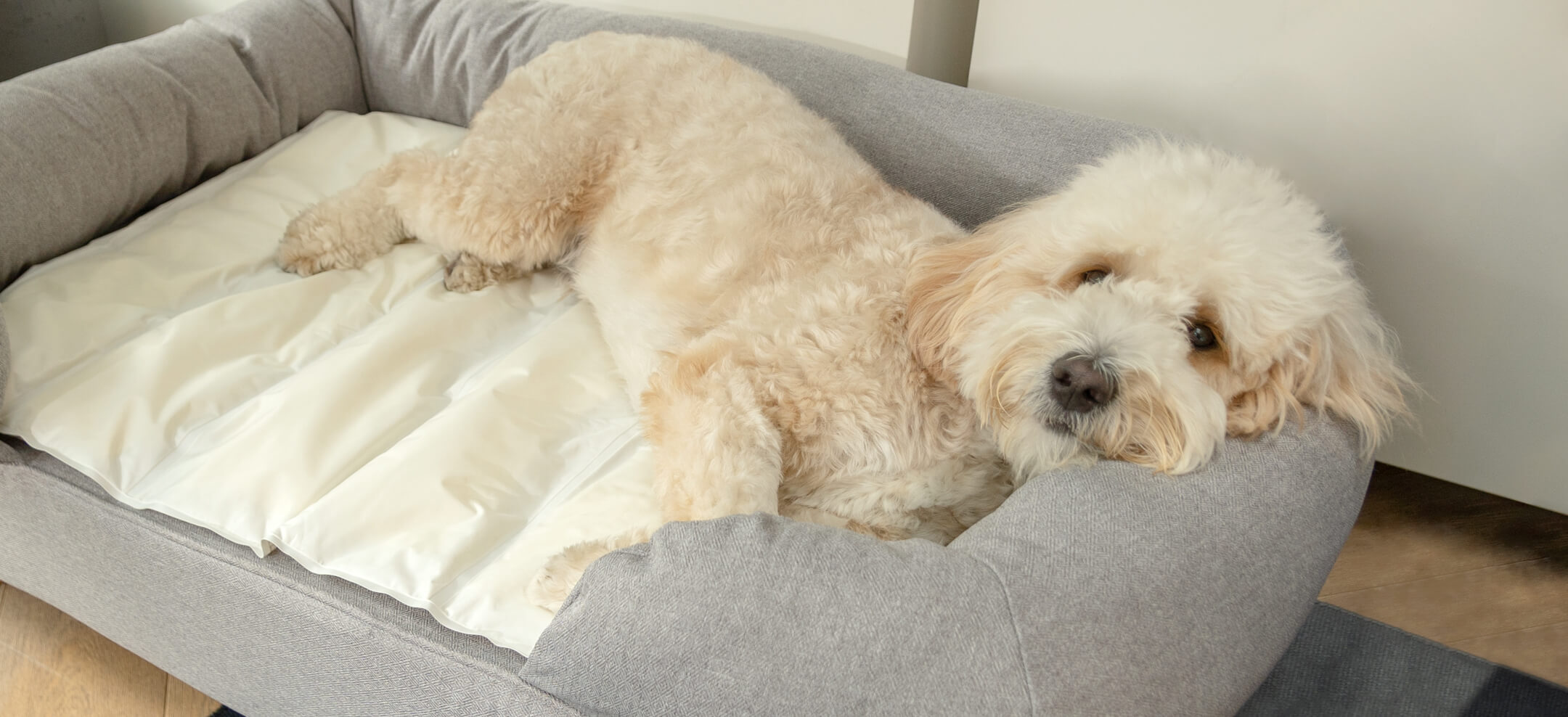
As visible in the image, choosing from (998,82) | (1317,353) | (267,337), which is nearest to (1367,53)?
(998,82)

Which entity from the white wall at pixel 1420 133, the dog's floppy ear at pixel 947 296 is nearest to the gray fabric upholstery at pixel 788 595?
the dog's floppy ear at pixel 947 296

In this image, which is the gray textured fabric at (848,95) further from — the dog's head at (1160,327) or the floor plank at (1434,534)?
the floor plank at (1434,534)

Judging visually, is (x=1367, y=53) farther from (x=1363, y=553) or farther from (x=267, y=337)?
(x=267, y=337)

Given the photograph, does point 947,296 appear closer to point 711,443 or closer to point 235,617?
point 711,443

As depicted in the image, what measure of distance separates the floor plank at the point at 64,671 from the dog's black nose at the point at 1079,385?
1.70 metres

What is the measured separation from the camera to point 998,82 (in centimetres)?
249

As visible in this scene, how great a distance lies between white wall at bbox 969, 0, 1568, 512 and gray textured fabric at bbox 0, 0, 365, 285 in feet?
6.20

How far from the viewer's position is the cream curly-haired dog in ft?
4.39

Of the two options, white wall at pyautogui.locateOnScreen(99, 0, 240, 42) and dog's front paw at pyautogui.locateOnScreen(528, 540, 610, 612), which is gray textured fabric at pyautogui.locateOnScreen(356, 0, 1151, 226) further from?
dog's front paw at pyautogui.locateOnScreen(528, 540, 610, 612)

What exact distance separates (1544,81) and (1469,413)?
82 cm

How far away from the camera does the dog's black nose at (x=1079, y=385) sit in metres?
1.29

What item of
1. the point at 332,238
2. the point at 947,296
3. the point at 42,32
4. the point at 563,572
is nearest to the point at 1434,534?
the point at 947,296

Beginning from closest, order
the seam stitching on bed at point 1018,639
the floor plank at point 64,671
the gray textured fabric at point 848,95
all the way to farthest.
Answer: the seam stitching on bed at point 1018,639 < the floor plank at point 64,671 < the gray textured fabric at point 848,95

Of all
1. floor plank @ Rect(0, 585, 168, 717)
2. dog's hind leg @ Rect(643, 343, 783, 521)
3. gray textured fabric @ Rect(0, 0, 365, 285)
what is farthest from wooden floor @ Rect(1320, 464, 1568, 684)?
gray textured fabric @ Rect(0, 0, 365, 285)
